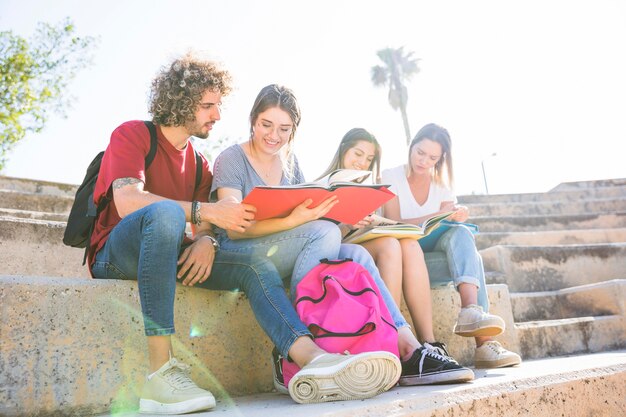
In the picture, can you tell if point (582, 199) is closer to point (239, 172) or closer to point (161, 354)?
point (239, 172)

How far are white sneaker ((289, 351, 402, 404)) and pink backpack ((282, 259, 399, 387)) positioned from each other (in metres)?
0.16

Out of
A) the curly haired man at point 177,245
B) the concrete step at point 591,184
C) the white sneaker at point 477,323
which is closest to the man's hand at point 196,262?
the curly haired man at point 177,245

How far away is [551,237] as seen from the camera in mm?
5414

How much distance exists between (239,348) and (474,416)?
3.20ft

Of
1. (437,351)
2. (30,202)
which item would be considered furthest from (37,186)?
(437,351)

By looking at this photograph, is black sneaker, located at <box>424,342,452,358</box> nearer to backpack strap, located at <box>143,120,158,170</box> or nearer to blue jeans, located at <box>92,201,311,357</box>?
blue jeans, located at <box>92,201,311,357</box>

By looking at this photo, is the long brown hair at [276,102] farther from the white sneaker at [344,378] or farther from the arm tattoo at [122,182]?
the white sneaker at [344,378]

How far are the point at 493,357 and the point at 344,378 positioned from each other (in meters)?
1.22

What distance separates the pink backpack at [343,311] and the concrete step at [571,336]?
160 cm

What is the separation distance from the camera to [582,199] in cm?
738

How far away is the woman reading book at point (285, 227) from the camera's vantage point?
1.83m

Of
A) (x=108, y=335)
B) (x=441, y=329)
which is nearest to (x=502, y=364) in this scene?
(x=441, y=329)

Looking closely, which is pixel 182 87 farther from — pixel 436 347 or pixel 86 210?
pixel 436 347

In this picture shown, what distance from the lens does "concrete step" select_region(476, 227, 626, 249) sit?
5.25m
